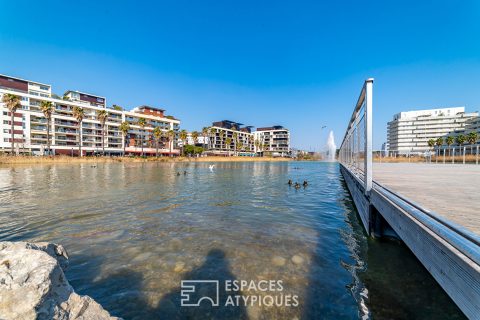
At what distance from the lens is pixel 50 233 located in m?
7.79

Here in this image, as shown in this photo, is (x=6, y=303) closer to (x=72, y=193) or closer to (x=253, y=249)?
(x=253, y=249)

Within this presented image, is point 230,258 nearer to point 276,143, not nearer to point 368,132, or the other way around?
point 368,132

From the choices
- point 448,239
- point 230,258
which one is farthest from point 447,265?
point 230,258

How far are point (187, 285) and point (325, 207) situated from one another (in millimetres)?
9813

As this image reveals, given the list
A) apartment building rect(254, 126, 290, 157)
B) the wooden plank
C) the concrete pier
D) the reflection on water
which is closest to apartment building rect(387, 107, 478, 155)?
apartment building rect(254, 126, 290, 157)

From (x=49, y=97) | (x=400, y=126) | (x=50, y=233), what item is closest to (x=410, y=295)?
(x=50, y=233)

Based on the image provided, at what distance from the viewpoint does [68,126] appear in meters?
87.9

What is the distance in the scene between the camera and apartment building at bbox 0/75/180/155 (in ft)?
250

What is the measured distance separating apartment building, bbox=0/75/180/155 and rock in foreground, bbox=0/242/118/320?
87849 mm
